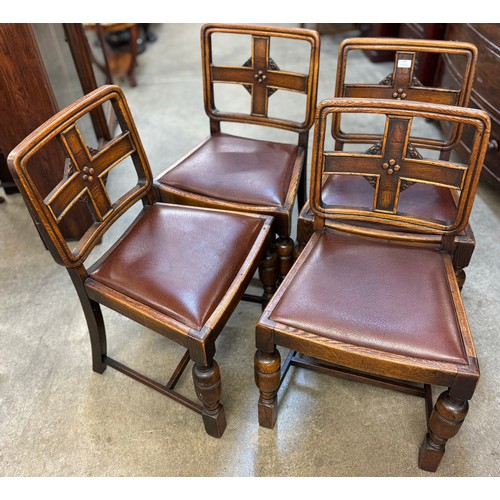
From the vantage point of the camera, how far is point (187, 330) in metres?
1.18

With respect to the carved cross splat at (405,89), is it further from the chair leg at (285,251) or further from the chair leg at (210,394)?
the chair leg at (210,394)

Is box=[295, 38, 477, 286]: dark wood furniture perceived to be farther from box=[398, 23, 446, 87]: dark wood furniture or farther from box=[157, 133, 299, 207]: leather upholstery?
box=[398, 23, 446, 87]: dark wood furniture

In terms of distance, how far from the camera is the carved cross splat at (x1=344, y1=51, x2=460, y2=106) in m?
1.54

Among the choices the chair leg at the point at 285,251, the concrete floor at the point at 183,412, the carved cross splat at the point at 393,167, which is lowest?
the concrete floor at the point at 183,412

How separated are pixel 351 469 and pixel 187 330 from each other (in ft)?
2.13

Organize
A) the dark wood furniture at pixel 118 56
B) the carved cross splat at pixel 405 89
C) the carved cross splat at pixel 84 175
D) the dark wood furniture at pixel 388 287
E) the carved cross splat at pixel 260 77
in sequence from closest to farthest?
1. the dark wood furniture at pixel 388 287
2. the carved cross splat at pixel 84 175
3. the carved cross splat at pixel 405 89
4. the carved cross splat at pixel 260 77
5. the dark wood furniture at pixel 118 56

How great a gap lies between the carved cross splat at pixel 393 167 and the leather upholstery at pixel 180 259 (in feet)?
1.11

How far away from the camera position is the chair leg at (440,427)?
114cm

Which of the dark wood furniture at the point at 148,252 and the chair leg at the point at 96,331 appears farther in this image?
the chair leg at the point at 96,331

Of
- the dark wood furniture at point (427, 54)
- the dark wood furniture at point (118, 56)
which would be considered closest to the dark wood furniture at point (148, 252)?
the dark wood furniture at point (118, 56)

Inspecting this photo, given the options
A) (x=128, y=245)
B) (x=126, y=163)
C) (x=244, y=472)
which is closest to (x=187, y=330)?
(x=128, y=245)

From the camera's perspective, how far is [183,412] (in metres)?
1.52

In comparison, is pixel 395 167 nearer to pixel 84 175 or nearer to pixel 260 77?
pixel 260 77

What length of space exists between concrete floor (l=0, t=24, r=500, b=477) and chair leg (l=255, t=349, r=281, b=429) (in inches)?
2.5
